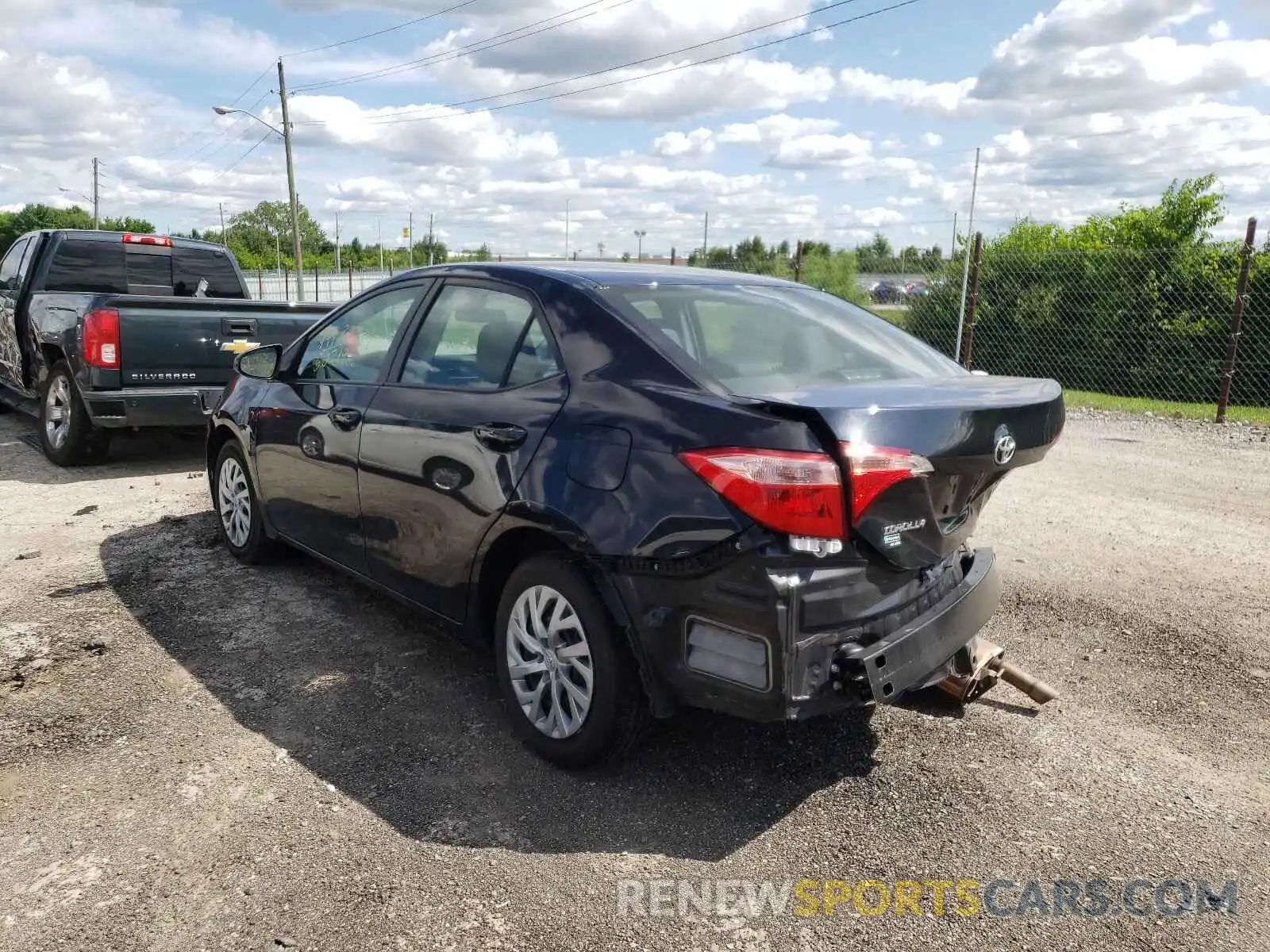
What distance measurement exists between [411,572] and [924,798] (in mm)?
2069

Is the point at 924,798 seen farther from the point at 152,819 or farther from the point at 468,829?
the point at 152,819

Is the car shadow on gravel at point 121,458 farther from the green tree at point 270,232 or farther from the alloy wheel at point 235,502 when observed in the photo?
the green tree at point 270,232

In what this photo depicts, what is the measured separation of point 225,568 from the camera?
544 centimetres

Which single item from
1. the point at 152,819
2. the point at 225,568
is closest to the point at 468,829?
the point at 152,819

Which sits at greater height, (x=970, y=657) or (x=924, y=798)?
(x=970, y=657)

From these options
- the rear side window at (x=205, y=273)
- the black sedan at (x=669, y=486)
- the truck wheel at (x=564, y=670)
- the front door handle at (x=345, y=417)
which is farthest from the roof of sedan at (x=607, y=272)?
the rear side window at (x=205, y=273)

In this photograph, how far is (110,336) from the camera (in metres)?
7.34

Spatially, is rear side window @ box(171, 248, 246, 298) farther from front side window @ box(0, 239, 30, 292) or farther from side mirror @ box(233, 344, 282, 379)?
side mirror @ box(233, 344, 282, 379)

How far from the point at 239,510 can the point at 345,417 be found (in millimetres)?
1611

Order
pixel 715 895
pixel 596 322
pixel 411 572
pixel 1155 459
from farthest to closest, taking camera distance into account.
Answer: pixel 1155 459, pixel 411 572, pixel 596 322, pixel 715 895

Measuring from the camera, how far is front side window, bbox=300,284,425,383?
4.27 meters

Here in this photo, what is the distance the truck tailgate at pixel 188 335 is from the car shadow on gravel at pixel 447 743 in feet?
10.2

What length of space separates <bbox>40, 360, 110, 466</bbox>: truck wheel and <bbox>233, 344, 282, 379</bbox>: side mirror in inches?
122

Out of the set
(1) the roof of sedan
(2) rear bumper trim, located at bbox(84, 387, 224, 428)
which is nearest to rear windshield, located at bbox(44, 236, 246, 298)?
(2) rear bumper trim, located at bbox(84, 387, 224, 428)
